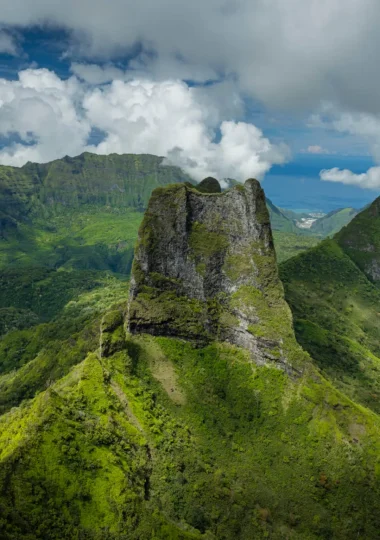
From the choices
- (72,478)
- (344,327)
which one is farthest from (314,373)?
(344,327)

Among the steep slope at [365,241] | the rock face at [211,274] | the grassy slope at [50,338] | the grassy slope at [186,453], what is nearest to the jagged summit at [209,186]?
the rock face at [211,274]

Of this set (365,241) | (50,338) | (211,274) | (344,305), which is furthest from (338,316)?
(50,338)

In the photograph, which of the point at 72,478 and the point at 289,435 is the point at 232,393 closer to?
the point at 289,435

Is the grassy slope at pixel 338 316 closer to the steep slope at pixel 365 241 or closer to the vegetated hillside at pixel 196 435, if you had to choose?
the steep slope at pixel 365 241

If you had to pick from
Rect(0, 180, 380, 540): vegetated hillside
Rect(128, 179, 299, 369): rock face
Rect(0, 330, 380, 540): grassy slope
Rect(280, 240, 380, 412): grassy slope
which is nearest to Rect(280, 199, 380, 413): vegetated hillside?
Rect(280, 240, 380, 412): grassy slope

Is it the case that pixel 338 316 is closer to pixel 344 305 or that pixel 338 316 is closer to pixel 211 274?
pixel 344 305
